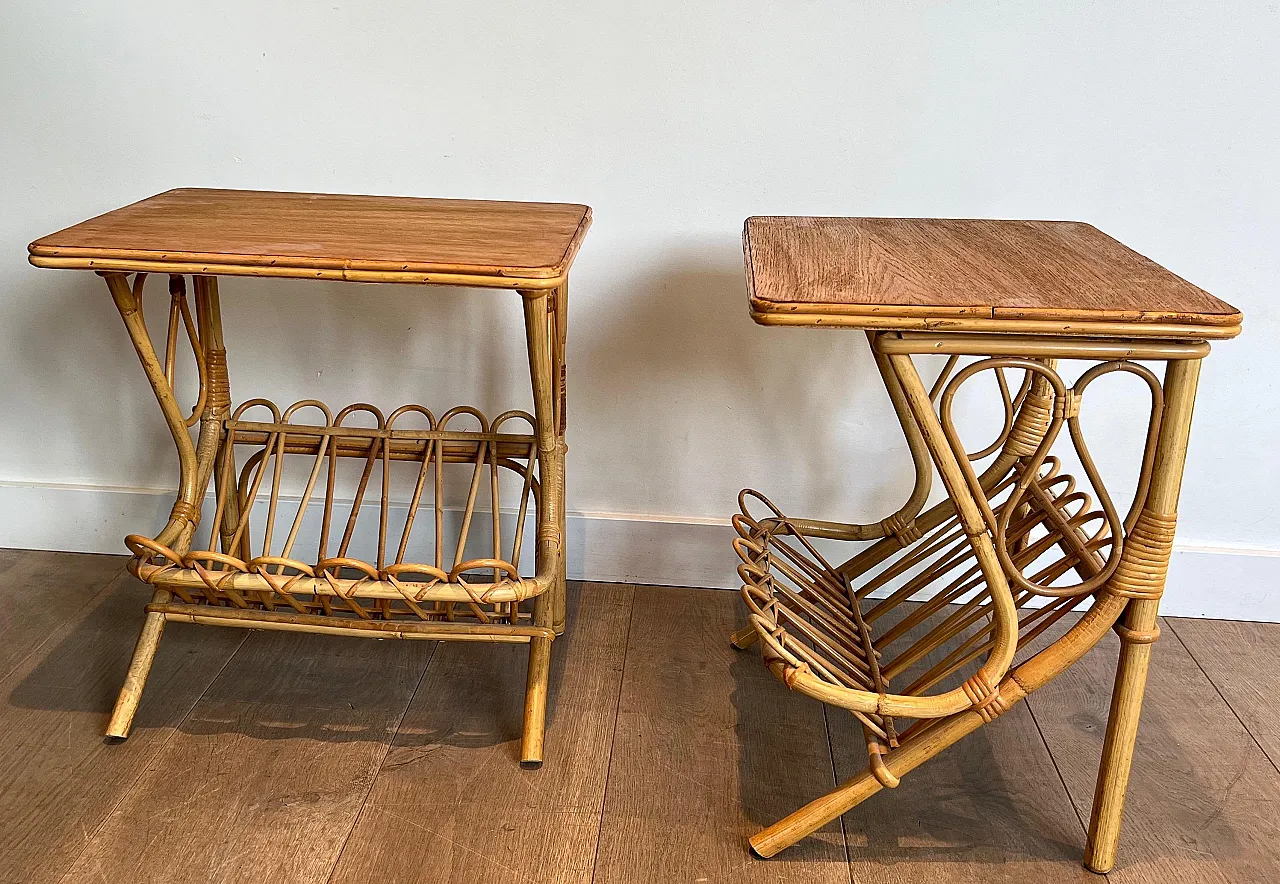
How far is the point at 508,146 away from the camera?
73.7 inches

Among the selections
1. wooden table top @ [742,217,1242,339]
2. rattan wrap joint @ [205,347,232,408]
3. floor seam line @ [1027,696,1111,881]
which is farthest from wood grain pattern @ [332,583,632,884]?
wooden table top @ [742,217,1242,339]

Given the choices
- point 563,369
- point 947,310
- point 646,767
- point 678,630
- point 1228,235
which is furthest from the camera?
point 678,630

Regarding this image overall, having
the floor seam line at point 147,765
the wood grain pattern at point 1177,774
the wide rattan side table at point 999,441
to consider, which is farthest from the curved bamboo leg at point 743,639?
the floor seam line at point 147,765

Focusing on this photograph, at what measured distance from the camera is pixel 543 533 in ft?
5.58

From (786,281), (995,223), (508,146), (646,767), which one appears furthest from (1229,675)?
(508,146)

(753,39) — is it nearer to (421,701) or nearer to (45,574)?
(421,701)

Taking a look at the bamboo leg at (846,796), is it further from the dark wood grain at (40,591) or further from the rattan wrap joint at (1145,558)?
the dark wood grain at (40,591)

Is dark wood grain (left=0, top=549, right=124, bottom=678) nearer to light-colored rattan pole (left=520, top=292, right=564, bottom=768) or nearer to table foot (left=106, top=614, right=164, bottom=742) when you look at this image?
table foot (left=106, top=614, right=164, bottom=742)

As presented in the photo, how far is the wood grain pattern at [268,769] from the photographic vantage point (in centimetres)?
141

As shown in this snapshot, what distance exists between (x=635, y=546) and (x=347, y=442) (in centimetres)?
60

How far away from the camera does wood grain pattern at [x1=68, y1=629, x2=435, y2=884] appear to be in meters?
1.41

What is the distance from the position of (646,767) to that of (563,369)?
0.63m

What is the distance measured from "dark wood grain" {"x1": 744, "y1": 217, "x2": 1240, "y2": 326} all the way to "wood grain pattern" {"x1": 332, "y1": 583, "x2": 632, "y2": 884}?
78 cm

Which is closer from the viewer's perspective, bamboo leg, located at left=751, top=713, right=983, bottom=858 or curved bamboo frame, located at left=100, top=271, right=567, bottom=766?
bamboo leg, located at left=751, top=713, right=983, bottom=858
